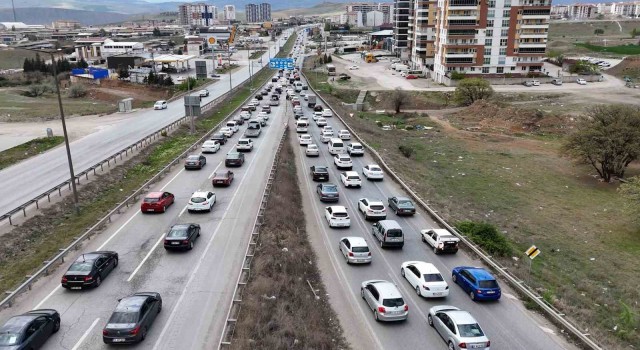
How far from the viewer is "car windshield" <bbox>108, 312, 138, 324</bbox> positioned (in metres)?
17.0

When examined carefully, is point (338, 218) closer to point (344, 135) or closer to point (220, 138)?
point (220, 138)

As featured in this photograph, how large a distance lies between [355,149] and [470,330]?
32946 mm

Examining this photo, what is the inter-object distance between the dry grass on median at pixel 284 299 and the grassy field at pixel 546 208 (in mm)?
10232

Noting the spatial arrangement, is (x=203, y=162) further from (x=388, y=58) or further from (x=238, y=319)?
(x=388, y=58)

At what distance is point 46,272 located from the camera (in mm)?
22484

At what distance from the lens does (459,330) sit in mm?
18141

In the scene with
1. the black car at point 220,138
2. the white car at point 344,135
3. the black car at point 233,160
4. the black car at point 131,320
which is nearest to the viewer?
the black car at point 131,320

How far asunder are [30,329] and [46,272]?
6818 millimetres

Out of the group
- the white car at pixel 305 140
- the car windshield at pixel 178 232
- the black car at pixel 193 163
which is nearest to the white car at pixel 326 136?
the white car at pixel 305 140

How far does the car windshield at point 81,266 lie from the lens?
21.0 meters

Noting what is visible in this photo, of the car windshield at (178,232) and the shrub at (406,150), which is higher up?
the car windshield at (178,232)

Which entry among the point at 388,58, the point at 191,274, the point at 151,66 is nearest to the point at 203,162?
the point at 191,274

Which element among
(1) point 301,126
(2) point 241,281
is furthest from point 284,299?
(1) point 301,126

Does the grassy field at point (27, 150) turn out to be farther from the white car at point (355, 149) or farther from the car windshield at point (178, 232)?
the white car at point (355, 149)
